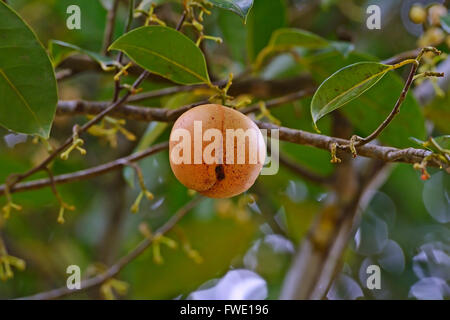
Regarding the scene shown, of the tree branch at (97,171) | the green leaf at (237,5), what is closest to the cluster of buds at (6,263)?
the tree branch at (97,171)

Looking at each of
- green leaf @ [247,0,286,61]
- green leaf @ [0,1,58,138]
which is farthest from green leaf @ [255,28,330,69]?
green leaf @ [0,1,58,138]

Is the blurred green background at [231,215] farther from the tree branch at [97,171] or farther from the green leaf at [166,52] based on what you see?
the green leaf at [166,52]

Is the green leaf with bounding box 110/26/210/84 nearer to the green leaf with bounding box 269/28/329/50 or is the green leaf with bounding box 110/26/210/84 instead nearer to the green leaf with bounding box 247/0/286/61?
the green leaf with bounding box 269/28/329/50

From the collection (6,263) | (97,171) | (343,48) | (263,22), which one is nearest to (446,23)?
(343,48)

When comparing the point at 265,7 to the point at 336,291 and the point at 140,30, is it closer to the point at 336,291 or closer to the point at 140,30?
the point at 140,30
